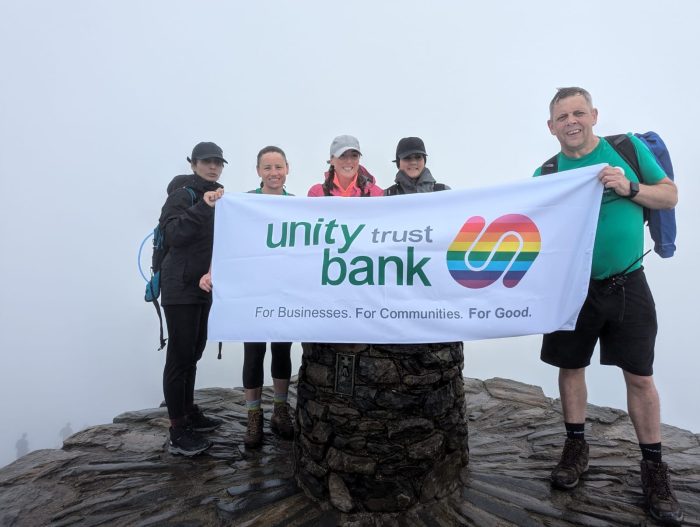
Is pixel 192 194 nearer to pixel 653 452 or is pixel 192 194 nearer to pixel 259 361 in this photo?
pixel 259 361

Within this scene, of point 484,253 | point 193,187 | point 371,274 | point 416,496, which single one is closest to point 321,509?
point 416,496

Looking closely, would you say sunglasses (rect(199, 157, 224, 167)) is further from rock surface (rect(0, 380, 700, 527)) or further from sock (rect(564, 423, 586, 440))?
sock (rect(564, 423, 586, 440))

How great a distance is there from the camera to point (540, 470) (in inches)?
171

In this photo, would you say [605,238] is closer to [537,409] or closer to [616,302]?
[616,302]

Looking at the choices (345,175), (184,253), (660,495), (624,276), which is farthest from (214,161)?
(660,495)

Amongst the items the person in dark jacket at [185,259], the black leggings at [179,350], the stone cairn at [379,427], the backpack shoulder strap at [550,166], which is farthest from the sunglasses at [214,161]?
the backpack shoulder strap at [550,166]

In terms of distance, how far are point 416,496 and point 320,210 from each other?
2642mm

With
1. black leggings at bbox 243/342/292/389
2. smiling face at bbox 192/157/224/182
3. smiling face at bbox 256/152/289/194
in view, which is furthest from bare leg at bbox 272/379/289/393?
smiling face at bbox 192/157/224/182

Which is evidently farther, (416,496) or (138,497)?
(138,497)

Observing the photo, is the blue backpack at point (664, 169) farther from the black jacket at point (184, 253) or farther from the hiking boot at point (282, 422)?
the hiking boot at point (282, 422)

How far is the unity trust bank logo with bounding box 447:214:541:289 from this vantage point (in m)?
3.54

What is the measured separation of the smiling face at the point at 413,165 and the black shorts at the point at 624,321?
1998mm

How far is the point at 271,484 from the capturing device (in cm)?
408

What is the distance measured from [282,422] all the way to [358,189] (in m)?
2.91
